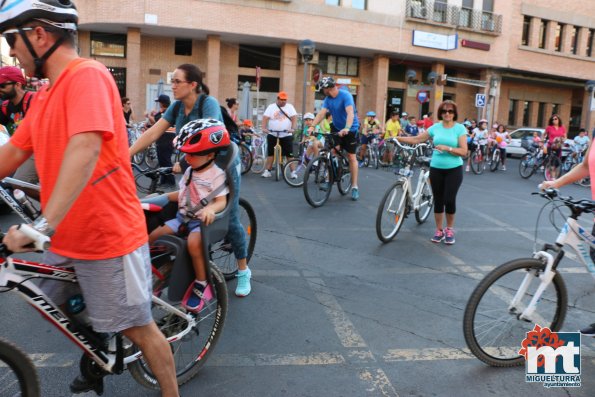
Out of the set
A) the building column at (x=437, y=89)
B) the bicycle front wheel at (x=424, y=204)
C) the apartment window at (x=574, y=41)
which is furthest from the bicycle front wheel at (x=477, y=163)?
the apartment window at (x=574, y=41)

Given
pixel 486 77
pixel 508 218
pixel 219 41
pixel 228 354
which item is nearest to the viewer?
pixel 228 354

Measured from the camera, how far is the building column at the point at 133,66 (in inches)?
975

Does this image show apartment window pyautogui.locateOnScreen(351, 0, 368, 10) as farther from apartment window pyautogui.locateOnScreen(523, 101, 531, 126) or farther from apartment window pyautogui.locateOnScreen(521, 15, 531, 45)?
apartment window pyautogui.locateOnScreen(523, 101, 531, 126)

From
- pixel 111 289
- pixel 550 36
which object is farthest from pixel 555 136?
pixel 550 36

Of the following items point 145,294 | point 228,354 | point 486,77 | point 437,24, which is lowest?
point 228,354

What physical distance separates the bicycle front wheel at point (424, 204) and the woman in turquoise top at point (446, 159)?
70 centimetres

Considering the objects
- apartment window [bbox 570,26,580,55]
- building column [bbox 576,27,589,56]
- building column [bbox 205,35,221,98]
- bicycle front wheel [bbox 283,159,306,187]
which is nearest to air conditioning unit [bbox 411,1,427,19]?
building column [bbox 205,35,221,98]

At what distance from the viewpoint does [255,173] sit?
40.4ft

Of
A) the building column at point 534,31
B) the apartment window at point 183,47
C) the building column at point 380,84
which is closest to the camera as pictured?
the apartment window at point 183,47

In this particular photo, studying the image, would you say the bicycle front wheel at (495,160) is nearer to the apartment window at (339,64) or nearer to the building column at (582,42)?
the apartment window at (339,64)

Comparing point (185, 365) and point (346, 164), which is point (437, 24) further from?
point (185, 365)

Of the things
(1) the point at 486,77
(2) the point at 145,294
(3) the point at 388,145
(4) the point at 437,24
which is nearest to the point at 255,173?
(3) the point at 388,145

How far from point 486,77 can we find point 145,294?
33942 mm

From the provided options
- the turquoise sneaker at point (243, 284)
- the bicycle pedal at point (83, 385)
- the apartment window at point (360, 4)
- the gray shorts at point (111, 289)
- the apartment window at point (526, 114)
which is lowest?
the turquoise sneaker at point (243, 284)
